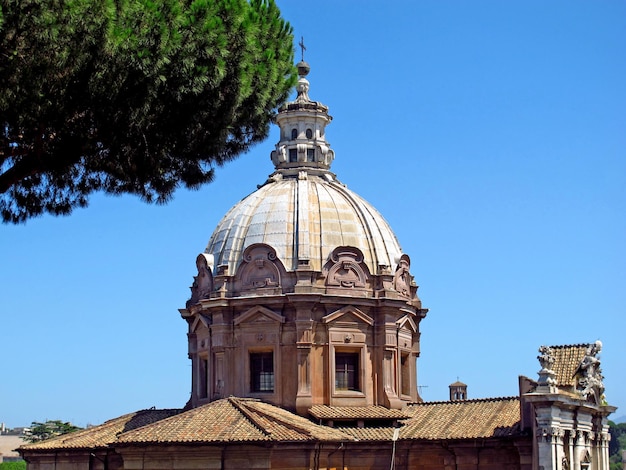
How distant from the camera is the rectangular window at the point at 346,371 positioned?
39188 millimetres

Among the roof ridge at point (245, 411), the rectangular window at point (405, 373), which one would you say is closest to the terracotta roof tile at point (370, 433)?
the rectangular window at point (405, 373)

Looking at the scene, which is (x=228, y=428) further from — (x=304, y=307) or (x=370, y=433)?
(x=304, y=307)

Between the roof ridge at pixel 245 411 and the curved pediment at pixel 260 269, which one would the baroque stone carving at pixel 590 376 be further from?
the curved pediment at pixel 260 269

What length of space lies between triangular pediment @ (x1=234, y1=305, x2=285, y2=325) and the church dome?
1799 millimetres

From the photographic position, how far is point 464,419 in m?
37.5

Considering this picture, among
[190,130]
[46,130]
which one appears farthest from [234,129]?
[46,130]

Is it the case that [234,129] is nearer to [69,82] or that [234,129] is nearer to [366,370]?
[69,82]

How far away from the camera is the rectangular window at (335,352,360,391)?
1543 inches

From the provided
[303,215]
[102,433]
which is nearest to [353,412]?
[303,215]

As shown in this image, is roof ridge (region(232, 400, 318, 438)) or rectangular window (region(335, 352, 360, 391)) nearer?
roof ridge (region(232, 400, 318, 438))

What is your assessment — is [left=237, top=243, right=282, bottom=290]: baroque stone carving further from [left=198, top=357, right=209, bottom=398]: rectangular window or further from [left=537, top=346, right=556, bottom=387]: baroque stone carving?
[left=537, top=346, right=556, bottom=387]: baroque stone carving

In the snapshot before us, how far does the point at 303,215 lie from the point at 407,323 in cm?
540

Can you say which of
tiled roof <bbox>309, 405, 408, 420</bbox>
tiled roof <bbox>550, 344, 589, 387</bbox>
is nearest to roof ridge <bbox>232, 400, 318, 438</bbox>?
tiled roof <bbox>309, 405, 408, 420</bbox>

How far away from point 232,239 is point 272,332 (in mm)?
4145
